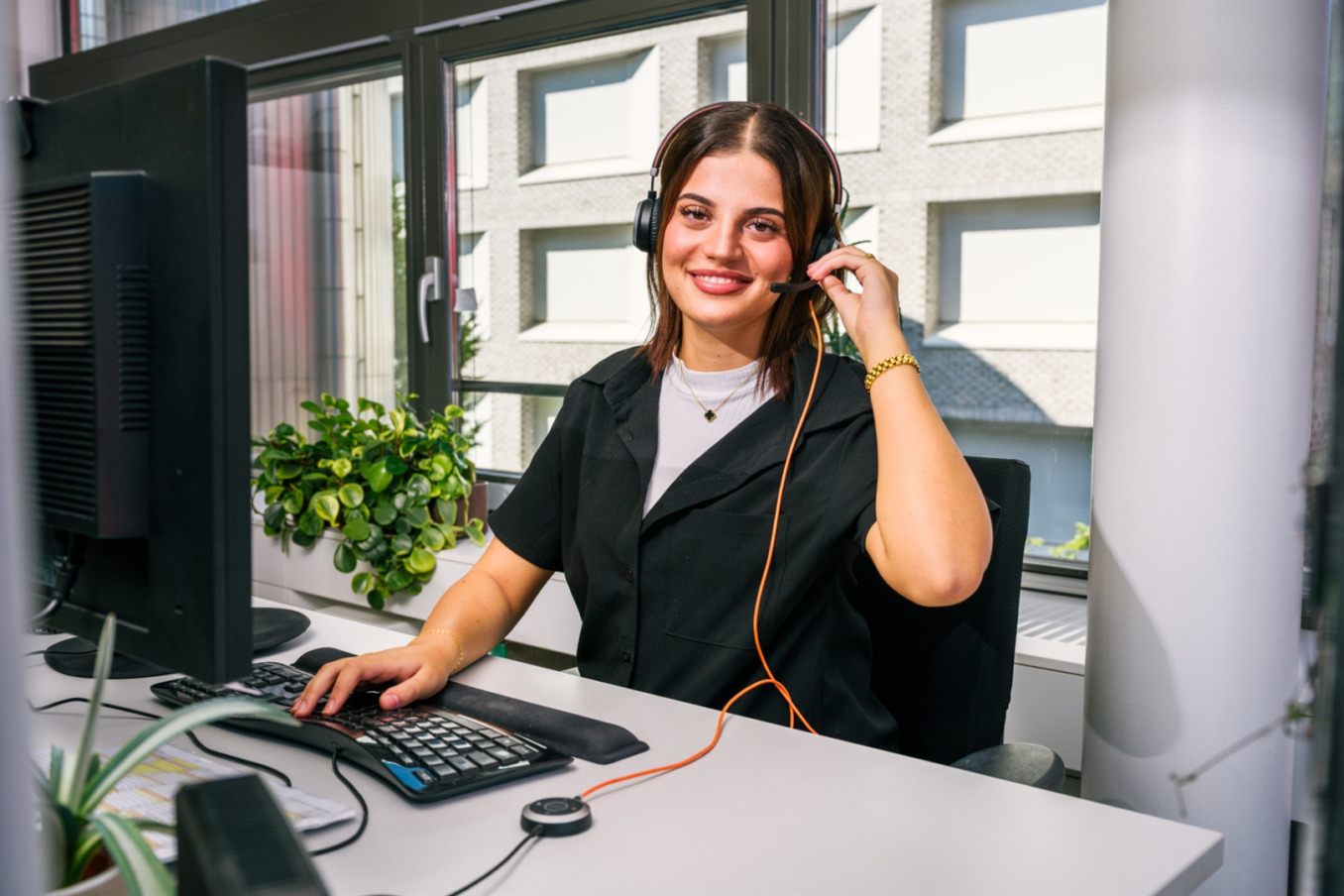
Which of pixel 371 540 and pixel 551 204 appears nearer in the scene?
pixel 371 540

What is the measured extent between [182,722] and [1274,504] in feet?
3.76

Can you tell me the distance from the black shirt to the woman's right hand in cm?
28

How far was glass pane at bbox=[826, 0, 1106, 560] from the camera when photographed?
2.05 metres

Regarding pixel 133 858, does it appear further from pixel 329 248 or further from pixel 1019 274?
pixel 329 248

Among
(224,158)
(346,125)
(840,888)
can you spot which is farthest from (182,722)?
(346,125)

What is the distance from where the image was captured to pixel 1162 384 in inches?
50.0

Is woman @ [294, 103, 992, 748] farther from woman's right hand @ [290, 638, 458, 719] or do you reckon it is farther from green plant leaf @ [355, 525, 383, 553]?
green plant leaf @ [355, 525, 383, 553]

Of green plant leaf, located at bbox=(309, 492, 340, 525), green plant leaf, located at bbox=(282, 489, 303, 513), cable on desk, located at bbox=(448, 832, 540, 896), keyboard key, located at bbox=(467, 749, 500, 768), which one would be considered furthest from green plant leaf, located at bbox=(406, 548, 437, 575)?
cable on desk, located at bbox=(448, 832, 540, 896)

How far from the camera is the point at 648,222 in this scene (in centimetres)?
151

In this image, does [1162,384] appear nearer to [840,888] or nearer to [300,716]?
[840,888]

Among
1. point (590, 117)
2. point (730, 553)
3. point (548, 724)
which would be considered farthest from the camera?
point (590, 117)

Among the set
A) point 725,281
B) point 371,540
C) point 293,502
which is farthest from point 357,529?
point 725,281

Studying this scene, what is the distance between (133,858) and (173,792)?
10.3 inches

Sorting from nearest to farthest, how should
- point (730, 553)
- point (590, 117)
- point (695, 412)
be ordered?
point (730, 553)
point (695, 412)
point (590, 117)
